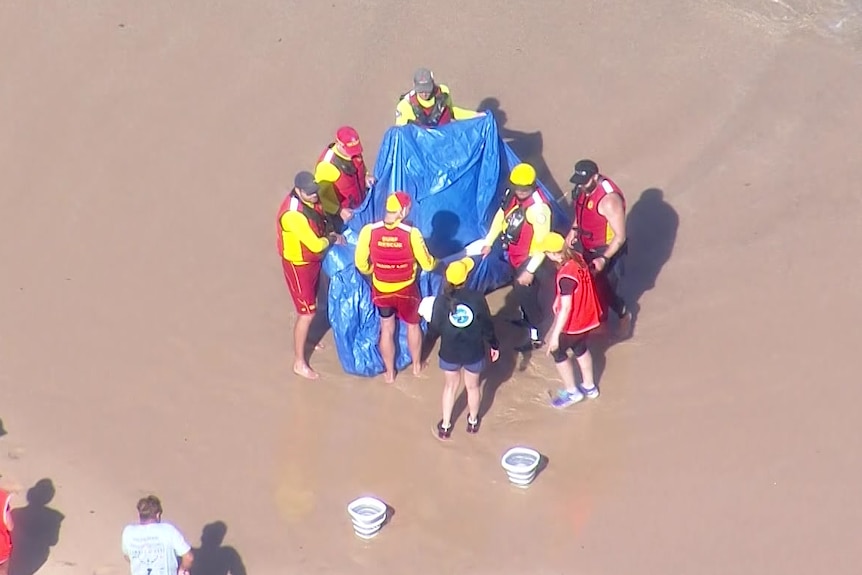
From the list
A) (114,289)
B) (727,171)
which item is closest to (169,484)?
(114,289)

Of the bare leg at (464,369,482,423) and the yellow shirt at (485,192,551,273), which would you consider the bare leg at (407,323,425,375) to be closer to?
the bare leg at (464,369,482,423)

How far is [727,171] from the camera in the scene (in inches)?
404

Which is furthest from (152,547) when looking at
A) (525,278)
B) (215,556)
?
(525,278)

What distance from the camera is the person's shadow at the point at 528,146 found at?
10.3 m

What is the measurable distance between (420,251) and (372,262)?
35cm

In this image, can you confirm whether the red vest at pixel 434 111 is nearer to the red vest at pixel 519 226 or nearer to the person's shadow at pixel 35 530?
the red vest at pixel 519 226

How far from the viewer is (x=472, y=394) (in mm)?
8031

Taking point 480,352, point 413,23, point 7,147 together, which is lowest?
point 480,352

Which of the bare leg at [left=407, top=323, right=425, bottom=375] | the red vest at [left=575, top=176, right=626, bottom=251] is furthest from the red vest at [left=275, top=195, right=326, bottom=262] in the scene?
the red vest at [left=575, top=176, right=626, bottom=251]

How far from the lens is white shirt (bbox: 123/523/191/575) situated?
6.61m

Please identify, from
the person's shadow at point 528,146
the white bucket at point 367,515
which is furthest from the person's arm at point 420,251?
the person's shadow at point 528,146

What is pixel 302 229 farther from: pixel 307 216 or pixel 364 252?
pixel 364 252

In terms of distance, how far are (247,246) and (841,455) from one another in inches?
194

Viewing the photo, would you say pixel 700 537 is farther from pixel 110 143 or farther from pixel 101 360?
pixel 110 143
